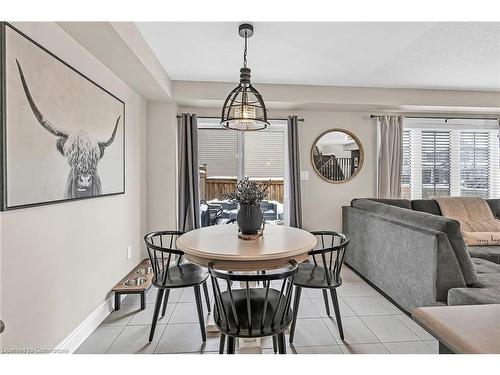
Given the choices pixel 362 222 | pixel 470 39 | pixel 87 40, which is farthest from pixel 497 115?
pixel 87 40

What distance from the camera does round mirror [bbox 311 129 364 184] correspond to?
Answer: 407 cm

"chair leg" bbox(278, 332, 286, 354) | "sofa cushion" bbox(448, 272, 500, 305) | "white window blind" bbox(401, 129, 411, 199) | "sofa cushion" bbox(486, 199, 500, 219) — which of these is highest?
"white window blind" bbox(401, 129, 411, 199)

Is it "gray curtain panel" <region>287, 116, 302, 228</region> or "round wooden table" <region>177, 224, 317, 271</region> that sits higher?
"gray curtain panel" <region>287, 116, 302, 228</region>

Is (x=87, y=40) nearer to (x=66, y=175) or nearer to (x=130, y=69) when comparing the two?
(x=130, y=69)

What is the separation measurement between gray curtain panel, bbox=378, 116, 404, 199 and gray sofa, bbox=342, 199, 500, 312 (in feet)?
2.96

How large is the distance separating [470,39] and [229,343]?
315cm

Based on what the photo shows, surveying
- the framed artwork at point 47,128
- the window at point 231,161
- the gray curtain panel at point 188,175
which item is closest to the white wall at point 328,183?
the window at point 231,161

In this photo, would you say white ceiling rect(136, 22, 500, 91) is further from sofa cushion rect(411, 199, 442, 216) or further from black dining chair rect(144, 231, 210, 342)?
black dining chair rect(144, 231, 210, 342)

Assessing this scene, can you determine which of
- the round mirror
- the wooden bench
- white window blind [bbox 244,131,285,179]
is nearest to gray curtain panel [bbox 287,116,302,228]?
white window blind [bbox 244,131,285,179]

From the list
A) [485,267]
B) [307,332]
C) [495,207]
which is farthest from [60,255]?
[495,207]

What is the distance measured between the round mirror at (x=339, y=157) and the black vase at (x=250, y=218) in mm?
2255

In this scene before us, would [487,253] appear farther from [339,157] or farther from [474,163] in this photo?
[474,163]

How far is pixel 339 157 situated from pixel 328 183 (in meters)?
0.42

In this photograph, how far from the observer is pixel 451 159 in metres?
4.29
